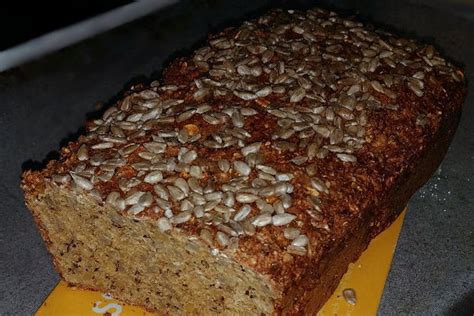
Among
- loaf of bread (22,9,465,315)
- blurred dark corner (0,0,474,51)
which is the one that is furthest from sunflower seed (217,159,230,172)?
blurred dark corner (0,0,474,51)

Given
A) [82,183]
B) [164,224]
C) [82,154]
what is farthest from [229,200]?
[82,154]

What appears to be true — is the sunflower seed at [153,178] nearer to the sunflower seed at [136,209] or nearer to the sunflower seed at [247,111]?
the sunflower seed at [136,209]

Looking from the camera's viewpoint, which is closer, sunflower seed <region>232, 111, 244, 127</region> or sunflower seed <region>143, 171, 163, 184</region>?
sunflower seed <region>143, 171, 163, 184</region>

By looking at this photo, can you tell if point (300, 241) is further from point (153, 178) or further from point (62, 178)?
point (62, 178)

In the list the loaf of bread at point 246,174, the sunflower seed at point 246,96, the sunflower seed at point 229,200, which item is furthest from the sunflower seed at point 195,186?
the sunflower seed at point 246,96

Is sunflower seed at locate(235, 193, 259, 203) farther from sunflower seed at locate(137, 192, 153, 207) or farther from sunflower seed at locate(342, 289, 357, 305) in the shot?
sunflower seed at locate(342, 289, 357, 305)

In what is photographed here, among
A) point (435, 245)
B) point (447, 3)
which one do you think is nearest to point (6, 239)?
point (435, 245)
